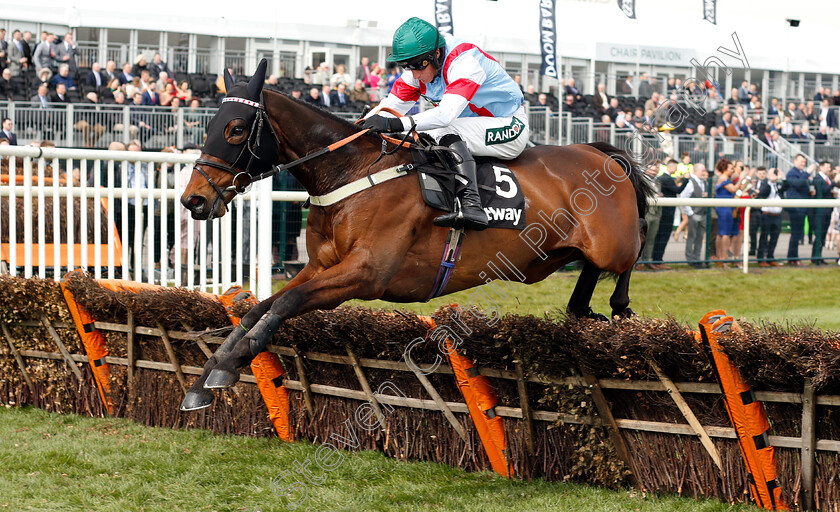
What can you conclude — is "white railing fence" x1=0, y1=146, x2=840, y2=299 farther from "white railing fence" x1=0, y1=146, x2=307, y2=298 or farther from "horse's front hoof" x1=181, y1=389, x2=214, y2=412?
"horse's front hoof" x1=181, y1=389, x2=214, y2=412

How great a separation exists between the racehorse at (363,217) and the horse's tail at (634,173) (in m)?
0.30

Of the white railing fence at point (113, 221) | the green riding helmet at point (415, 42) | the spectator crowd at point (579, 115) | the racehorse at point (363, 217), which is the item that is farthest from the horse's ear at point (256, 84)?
the spectator crowd at point (579, 115)

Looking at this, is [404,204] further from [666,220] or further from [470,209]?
[666,220]

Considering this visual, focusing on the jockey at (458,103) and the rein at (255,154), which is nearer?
the rein at (255,154)

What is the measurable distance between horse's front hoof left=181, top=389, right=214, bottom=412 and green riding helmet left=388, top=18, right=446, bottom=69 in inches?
72.2

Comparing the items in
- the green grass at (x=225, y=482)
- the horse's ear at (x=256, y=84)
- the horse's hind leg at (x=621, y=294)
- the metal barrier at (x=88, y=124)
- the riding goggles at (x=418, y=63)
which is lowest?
the green grass at (x=225, y=482)

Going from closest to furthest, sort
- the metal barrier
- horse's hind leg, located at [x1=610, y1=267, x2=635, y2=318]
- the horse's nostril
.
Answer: the horse's nostril → horse's hind leg, located at [x1=610, y1=267, x2=635, y2=318] → the metal barrier

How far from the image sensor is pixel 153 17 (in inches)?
681

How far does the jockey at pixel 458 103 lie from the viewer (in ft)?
14.4

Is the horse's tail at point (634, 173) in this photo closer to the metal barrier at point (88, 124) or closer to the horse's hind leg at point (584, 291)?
the horse's hind leg at point (584, 291)

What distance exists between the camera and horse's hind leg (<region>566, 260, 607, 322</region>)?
17.3 ft

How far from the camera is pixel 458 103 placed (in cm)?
438

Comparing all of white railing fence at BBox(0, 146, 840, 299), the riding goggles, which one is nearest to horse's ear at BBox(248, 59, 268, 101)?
the riding goggles

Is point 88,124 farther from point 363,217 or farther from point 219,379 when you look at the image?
point 219,379
